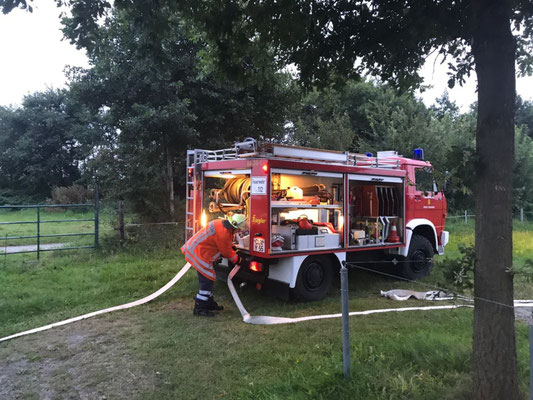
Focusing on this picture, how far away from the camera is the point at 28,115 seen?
31.7m

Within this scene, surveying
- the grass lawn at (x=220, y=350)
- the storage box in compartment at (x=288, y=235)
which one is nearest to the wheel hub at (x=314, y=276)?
the grass lawn at (x=220, y=350)

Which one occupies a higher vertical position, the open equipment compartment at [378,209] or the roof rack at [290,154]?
the roof rack at [290,154]

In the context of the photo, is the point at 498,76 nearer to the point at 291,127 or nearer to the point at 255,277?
the point at 255,277

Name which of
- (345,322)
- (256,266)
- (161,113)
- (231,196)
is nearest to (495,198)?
(345,322)

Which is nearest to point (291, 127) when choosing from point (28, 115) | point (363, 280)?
point (363, 280)

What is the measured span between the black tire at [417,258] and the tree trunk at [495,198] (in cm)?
505

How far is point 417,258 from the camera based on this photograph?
26.7ft

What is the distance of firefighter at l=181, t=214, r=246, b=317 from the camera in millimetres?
5715

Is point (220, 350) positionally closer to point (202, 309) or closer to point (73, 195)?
point (202, 309)

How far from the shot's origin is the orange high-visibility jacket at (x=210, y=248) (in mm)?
5746

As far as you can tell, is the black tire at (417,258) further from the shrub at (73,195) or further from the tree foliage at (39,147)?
the tree foliage at (39,147)

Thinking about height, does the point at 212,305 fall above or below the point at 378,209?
below

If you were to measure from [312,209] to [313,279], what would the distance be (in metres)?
1.15

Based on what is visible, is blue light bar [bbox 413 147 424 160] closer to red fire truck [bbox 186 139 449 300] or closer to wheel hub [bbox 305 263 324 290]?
red fire truck [bbox 186 139 449 300]
